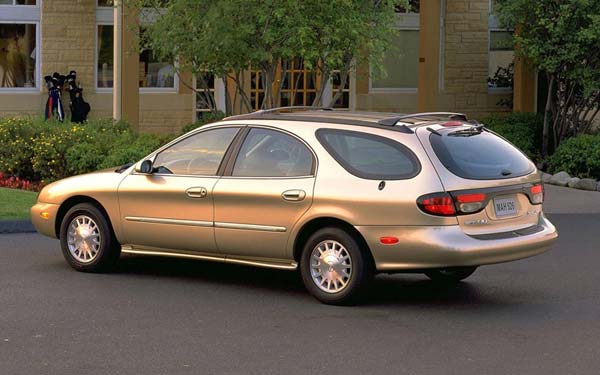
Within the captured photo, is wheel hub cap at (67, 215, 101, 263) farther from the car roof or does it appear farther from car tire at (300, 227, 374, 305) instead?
car tire at (300, 227, 374, 305)

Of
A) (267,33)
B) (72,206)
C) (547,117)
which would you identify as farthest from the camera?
(547,117)

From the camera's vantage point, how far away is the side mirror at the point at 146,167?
35.9 ft

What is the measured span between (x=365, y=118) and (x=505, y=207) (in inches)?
54.0

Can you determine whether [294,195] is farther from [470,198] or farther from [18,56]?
[18,56]

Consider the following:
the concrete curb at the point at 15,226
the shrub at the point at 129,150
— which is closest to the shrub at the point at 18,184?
the shrub at the point at 129,150

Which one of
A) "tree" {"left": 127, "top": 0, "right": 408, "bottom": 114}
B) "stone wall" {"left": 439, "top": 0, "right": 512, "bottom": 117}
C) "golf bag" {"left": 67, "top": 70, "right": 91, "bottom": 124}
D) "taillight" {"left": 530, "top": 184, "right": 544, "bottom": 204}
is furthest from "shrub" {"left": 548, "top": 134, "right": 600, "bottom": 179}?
"taillight" {"left": 530, "top": 184, "right": 544, "bottom": 204}

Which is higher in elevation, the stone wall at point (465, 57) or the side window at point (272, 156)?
the stone wall at point (465, 57)

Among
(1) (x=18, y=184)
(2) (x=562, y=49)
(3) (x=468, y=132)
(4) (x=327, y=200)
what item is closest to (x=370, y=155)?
(4) (x=327, y=200)

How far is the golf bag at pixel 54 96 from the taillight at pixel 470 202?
16.3 metres

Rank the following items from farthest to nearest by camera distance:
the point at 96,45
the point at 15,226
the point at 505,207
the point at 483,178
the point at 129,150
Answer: the point at 96,45, the point at 129,150, the point at 15,226, the point at 505,207, the point at 483,178

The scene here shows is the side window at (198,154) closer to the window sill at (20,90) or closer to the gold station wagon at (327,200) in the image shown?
the gold station wagon at (327,200)

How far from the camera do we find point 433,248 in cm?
933

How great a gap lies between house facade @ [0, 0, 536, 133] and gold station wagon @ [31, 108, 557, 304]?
42.2 feet

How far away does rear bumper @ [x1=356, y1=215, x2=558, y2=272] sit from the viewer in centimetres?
932
